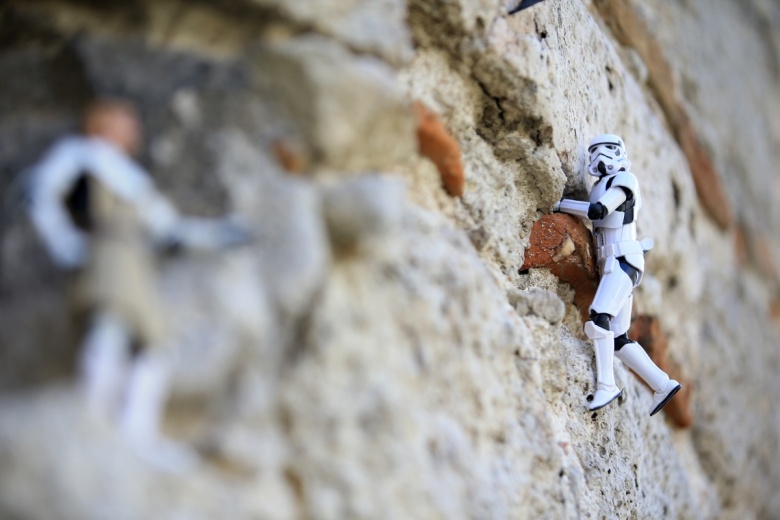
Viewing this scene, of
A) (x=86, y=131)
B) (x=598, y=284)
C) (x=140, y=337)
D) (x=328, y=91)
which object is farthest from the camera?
(x=598, y=284)

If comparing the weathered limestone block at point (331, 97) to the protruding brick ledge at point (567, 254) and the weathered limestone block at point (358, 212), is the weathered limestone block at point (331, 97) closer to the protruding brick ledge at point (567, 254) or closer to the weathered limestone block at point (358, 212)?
the weathered limestone block at point (358, 212)

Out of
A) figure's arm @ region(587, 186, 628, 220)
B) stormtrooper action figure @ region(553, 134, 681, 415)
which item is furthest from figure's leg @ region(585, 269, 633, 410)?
figure's arm @ region(587, 186, 628, 220)

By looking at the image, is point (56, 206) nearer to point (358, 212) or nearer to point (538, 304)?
point (358, 212)

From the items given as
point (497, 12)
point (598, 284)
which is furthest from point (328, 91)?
point (598, 284)

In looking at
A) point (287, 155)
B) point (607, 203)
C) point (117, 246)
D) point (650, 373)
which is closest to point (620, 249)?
point (607, 203)

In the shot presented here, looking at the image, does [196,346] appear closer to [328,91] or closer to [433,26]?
[328,91]

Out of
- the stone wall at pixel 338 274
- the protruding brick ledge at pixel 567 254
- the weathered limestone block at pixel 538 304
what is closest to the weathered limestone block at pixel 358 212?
the stone wall at pixel 338 274
